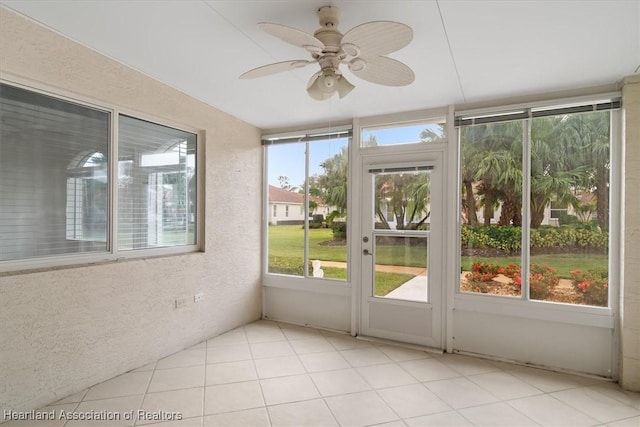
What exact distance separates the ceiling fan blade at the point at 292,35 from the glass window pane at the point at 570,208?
2.43m

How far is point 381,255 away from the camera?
11.8ft

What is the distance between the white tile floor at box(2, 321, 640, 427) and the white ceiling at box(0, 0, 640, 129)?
8.03ft

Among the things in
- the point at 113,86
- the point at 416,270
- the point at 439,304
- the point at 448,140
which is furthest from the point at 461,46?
the point at 113,86

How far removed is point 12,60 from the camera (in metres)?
2.02

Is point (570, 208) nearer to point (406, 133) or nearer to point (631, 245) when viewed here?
point (631, 245)

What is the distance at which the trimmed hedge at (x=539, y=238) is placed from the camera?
2.80m

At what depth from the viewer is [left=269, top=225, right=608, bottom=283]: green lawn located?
9.44ft

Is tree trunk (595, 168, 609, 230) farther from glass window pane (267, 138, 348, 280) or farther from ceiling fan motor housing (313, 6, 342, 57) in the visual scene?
ceiling fan motor housing (313, 6, 342, 57)

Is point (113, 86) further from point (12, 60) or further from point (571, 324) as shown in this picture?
point (571, 324)

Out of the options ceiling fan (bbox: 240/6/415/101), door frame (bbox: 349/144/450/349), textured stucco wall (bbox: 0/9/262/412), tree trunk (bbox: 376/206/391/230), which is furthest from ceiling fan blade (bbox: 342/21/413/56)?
tree trunk (bbox: 376/206/391/230)

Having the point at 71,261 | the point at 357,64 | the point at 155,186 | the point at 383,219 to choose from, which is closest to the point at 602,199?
the point at 383,219

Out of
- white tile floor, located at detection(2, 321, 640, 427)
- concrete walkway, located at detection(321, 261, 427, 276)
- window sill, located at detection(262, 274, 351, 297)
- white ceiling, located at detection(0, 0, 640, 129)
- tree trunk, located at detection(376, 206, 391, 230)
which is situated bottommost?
white tile floor, located at detection(2, 321, 640, 427)

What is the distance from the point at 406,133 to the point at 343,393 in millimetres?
2576

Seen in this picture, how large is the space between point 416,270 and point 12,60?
361cm
